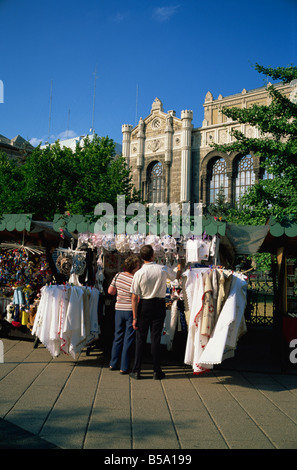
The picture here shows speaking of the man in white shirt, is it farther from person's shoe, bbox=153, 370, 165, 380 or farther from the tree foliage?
the tree foliage

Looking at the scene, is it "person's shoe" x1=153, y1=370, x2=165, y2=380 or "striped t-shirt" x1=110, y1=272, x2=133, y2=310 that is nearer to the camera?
"person's shoe" x1=153, y1=370, x2=165, y2=380

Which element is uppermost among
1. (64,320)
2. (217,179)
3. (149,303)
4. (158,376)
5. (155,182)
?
(155,182)

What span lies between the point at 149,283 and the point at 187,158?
33934mm

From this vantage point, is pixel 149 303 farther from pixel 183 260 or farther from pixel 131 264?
pixel 183 260

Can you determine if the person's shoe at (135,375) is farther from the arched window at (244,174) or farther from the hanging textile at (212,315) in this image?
the arched window at (244,174)

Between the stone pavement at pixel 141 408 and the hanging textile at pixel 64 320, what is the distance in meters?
0.37

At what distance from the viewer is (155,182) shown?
1622 inches

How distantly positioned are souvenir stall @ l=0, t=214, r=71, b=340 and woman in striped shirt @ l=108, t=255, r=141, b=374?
207cm

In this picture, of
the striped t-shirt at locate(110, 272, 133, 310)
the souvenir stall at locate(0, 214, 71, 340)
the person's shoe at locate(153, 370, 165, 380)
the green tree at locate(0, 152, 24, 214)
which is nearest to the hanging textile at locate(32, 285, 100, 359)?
the striped t-shirt at locate(110, 272, 133, 310)

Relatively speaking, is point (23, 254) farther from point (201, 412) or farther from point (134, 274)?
point (201, 412)

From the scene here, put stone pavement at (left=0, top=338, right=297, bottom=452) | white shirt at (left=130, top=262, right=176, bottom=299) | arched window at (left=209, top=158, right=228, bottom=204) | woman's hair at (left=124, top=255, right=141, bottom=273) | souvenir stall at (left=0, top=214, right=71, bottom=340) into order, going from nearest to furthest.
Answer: stone pavement at (left=0, top=338, right=297, bottom=452), white shirt at (left=130, top=262, right=176, bottom=299), woman's hair at (left=124, top=255, right=141, bottom=273), souvenir stall at (left=0, top=214, right=71, bottom=340), arched window at (left=209, top=158, right=228, bottom=204)

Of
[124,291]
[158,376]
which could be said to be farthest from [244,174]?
[158,376]

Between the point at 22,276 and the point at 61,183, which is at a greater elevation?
the point at 61,183

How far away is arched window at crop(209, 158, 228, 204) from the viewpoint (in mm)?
37688
